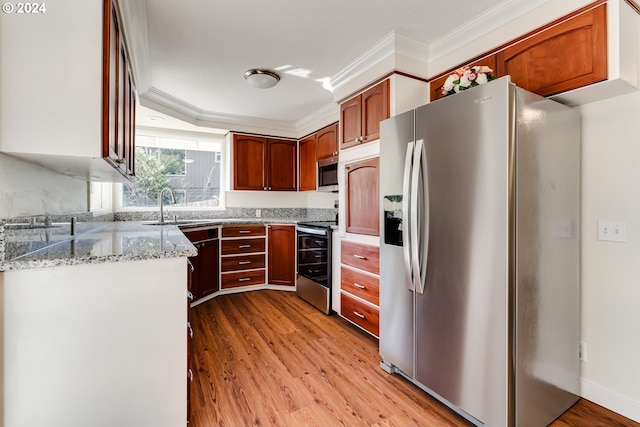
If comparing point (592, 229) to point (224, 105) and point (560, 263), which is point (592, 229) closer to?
point (560, 263)

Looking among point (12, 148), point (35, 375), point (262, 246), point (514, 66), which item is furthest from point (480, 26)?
point (262, 246)

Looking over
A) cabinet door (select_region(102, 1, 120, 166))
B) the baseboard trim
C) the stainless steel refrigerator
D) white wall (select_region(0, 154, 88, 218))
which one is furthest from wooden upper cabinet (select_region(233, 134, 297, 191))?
the baseboard trim

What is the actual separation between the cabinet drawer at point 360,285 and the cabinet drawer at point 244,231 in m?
1.62

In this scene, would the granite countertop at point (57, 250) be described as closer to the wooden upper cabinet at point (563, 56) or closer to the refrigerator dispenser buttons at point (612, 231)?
the wooden upper cabinet at point (563, 56)

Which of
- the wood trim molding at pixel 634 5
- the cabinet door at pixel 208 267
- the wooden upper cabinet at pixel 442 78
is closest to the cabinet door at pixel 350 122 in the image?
the wooden upper cabinet at pixel 442 78

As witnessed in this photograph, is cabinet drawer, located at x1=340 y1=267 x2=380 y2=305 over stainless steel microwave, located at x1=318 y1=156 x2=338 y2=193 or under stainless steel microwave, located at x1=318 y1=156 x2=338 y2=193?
under

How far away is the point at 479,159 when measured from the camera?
1516 mm

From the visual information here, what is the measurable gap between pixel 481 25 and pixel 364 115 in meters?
1.00

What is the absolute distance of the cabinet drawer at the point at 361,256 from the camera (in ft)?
8.18

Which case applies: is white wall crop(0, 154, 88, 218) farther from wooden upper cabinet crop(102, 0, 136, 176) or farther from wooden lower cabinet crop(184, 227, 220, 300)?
wooden lower cabinet crop(184, 227, 220, 300)

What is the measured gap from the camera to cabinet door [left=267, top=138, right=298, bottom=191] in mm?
4504

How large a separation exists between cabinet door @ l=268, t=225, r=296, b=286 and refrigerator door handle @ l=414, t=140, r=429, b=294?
250 centimetres

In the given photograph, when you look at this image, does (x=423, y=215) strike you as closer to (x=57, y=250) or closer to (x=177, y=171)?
(x=57, y=250)

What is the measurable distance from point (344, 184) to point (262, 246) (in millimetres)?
1819
